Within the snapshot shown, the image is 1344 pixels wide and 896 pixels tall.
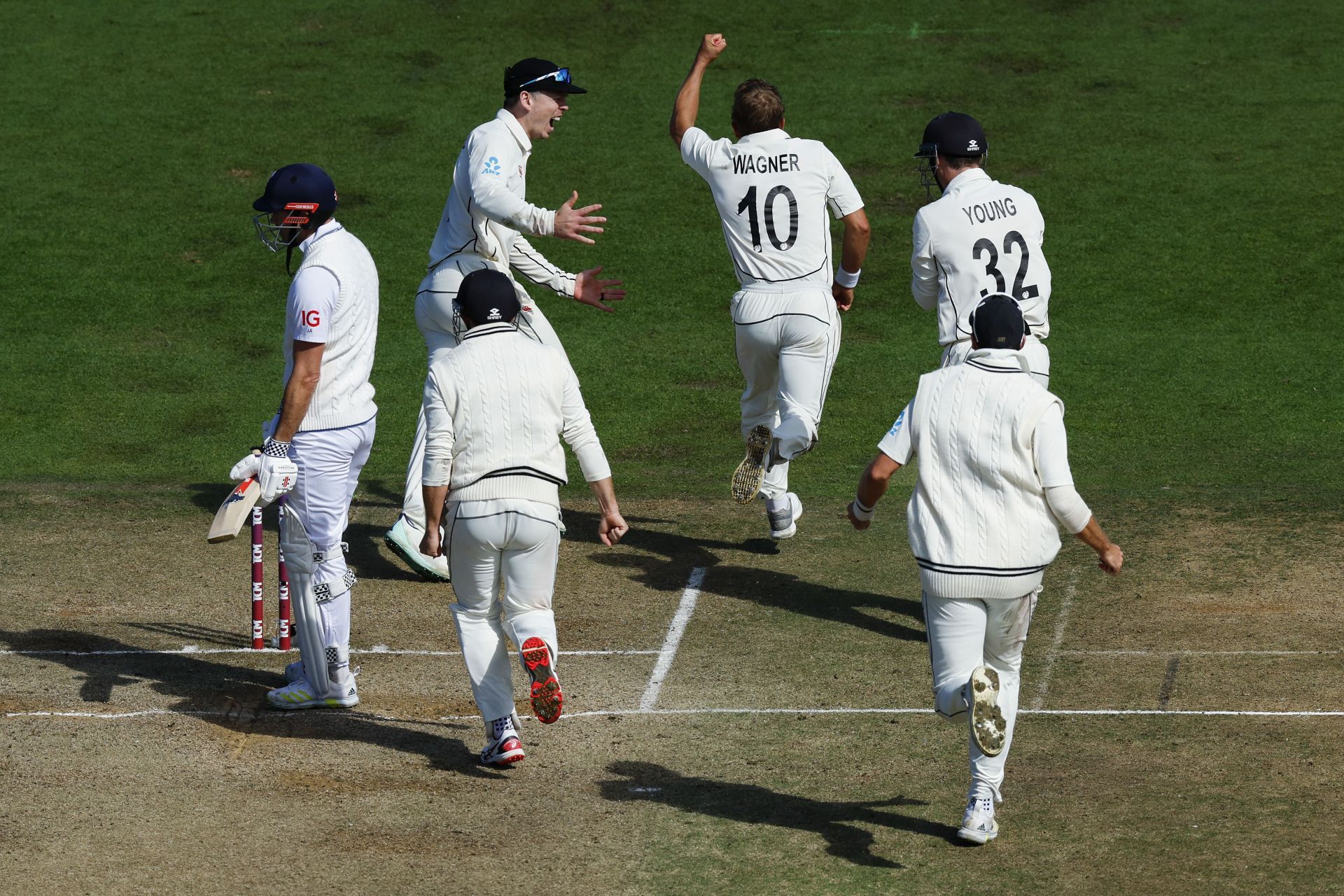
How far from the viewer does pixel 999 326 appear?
6.02m

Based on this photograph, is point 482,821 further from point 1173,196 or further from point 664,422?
point 1173,196

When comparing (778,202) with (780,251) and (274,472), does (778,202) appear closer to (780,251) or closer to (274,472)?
(780,251)

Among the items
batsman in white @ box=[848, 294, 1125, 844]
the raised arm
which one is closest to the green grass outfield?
the raised arm

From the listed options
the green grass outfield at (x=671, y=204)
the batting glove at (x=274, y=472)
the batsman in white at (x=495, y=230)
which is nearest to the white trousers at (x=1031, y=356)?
the batsman in white at (x=495, y=230)

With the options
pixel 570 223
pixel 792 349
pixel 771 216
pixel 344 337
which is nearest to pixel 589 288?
pixel 570 223

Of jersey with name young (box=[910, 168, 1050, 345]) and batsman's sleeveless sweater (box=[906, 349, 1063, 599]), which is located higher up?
jersey with name young (box=[910, 168, 1050, 345])

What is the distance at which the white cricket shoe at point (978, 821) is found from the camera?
609cm

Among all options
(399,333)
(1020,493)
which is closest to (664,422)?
(399,333)

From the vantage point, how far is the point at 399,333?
1382cm

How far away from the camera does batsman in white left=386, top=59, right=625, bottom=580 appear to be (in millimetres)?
8727

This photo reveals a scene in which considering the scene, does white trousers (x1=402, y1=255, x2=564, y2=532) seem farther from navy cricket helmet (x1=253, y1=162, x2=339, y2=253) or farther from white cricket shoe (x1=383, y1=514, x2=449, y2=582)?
navy cricket helmet (x1=253, y1=162, x2=339, y2=253)

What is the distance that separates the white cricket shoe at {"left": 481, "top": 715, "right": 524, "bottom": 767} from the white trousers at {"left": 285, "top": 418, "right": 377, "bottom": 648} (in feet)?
3.35

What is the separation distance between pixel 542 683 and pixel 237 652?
2.59 metres

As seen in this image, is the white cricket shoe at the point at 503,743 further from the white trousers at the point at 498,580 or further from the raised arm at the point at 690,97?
the raised arm at the point at 690,97
